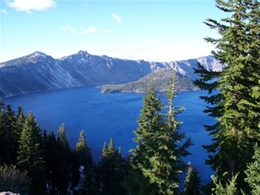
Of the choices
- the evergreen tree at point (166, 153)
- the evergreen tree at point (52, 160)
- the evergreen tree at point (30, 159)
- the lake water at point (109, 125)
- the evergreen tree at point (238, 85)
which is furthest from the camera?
the lake water at point (109, 125)

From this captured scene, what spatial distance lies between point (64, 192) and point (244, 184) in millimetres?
42705

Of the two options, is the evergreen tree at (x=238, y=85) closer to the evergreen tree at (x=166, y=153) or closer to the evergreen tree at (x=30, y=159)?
the evergreen tree at (x=166, y=153)

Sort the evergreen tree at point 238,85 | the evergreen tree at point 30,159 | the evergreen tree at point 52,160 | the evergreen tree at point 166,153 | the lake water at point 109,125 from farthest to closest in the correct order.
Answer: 1. the lake water at point 109,125
2. the evergreen tree at point 52,160
3. the evergreen tree at point 30,159
4. the evergreen tree at point 166,153
5. the evergreen tree at point 238,85

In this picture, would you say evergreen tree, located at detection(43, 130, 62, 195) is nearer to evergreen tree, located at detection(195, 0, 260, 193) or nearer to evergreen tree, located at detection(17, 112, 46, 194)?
evergreen tree, located at detection(17, 112, 46, 194)

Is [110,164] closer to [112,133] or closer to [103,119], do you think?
[112,133]

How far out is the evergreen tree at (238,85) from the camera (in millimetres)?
13066

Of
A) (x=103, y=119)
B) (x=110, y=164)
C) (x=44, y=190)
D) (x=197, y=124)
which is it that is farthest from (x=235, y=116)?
(x=103, y=119)

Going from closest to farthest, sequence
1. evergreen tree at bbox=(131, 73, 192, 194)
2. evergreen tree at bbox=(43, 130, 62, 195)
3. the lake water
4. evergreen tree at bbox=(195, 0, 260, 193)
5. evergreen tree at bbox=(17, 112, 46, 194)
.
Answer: evergreen tree at bbox=(195, 0, 260, 193), evergreen tree at bbox=(131, 73, 192, 194), evergreen tree at bbox=(17, 112, 46, 194), evergreen tree at bbox=(43, 130, 62, 195), the lake water

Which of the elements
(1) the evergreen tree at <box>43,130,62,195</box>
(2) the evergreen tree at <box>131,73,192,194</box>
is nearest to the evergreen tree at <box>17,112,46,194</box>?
(1) the evergreen tree at <box>43,130,62,195</box>

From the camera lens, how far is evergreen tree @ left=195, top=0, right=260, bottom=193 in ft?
42.9

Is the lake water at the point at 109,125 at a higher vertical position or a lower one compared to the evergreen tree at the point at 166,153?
lower

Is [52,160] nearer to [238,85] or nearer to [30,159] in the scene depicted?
[30,159]

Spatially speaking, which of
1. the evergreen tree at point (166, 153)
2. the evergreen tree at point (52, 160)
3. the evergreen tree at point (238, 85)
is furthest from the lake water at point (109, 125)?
the evergreen tree at point (238, 85)

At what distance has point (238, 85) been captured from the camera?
13.2m
